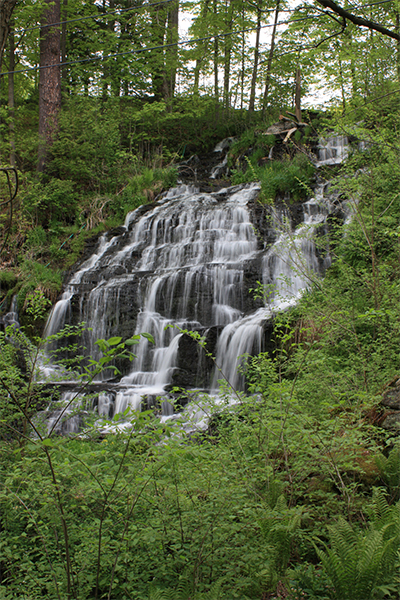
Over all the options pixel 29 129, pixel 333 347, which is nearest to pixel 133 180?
pixel 29 129

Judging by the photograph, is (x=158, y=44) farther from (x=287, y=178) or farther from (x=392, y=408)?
(x=392, y=408)

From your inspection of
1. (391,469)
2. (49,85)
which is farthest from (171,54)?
(391,469)

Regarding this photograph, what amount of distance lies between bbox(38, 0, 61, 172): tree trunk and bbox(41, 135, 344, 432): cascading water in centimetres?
483

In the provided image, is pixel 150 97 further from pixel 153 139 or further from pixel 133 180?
pixel 133 180

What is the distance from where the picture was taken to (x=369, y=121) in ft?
25.7

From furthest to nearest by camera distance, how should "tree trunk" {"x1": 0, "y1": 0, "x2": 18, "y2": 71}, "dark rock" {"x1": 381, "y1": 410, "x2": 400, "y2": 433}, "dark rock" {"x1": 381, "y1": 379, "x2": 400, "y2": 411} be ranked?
"dark rock" {"x1": 381, "y1": 379, "x2": 400, "y2": 411}
"dark rock" {"x1": 381, "y1": 410, "x2": 400, "y2": 433}
"tree trunk" {"x1": 0, "y1": 0, "x2": 18, "y2": 71}

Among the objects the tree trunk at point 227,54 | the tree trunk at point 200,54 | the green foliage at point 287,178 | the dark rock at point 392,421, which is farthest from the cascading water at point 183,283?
the tree trunk at point 227,54

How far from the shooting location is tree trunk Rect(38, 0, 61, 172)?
53.2 feet

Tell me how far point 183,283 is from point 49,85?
11014mm

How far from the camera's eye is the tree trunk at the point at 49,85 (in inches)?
639

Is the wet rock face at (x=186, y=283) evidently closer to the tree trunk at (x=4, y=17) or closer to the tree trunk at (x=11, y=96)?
the tree trunk at (x=11, y=96)

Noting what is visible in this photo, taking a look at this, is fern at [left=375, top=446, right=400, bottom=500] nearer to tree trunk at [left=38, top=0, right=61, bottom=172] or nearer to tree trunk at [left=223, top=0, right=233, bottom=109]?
tree trunk at [left=38, top=0, right=61, bottom=172]

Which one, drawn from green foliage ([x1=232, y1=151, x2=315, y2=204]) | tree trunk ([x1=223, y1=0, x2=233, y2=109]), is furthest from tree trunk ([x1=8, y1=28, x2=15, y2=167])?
tree trunk ([x1=223, y1=0, x2=233, y2=109])

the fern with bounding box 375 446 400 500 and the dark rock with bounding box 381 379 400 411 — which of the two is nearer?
the fern with bounding box 375 446 400 500
